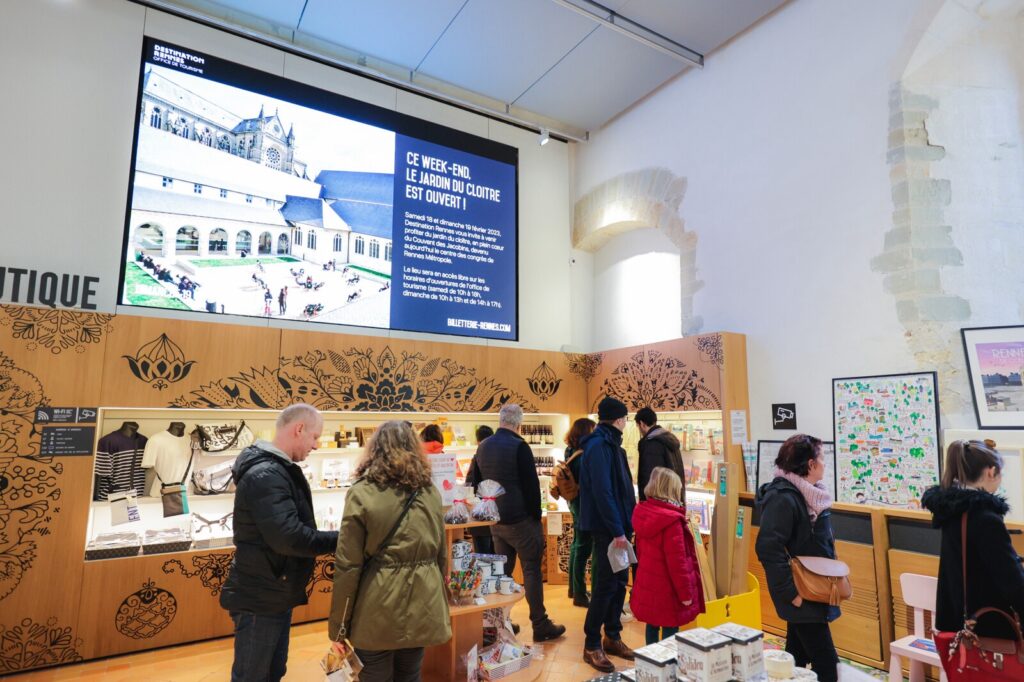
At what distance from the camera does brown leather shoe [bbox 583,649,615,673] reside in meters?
3.62

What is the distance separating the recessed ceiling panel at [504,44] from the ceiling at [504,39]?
10 mm

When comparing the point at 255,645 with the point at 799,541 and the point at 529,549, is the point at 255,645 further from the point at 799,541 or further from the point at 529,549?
the point at 799,541

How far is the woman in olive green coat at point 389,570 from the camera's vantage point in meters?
2.30

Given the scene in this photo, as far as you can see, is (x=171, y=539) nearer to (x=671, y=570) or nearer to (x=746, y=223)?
(x=671, y=570)

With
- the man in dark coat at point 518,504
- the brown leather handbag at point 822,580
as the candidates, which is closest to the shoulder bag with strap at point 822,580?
the brown leather handbag at point 822,580

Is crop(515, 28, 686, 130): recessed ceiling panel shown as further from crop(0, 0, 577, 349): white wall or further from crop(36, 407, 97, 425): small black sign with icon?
crop(36, 407, 97, 425): small black sign with icon

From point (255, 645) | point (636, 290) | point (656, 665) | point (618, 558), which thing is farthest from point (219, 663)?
point (636, 290)

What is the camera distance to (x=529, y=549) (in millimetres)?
4059

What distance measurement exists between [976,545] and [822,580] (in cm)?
55

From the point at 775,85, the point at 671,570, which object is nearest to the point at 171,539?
the point at 671,570

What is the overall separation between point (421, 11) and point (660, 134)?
8.93 feet

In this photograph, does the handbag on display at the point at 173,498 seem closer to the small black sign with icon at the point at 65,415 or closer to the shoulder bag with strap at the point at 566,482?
the small black sign with icon at the point at 65,415

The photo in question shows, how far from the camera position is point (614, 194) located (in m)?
6.85

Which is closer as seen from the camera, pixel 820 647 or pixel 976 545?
pixel 976 545
